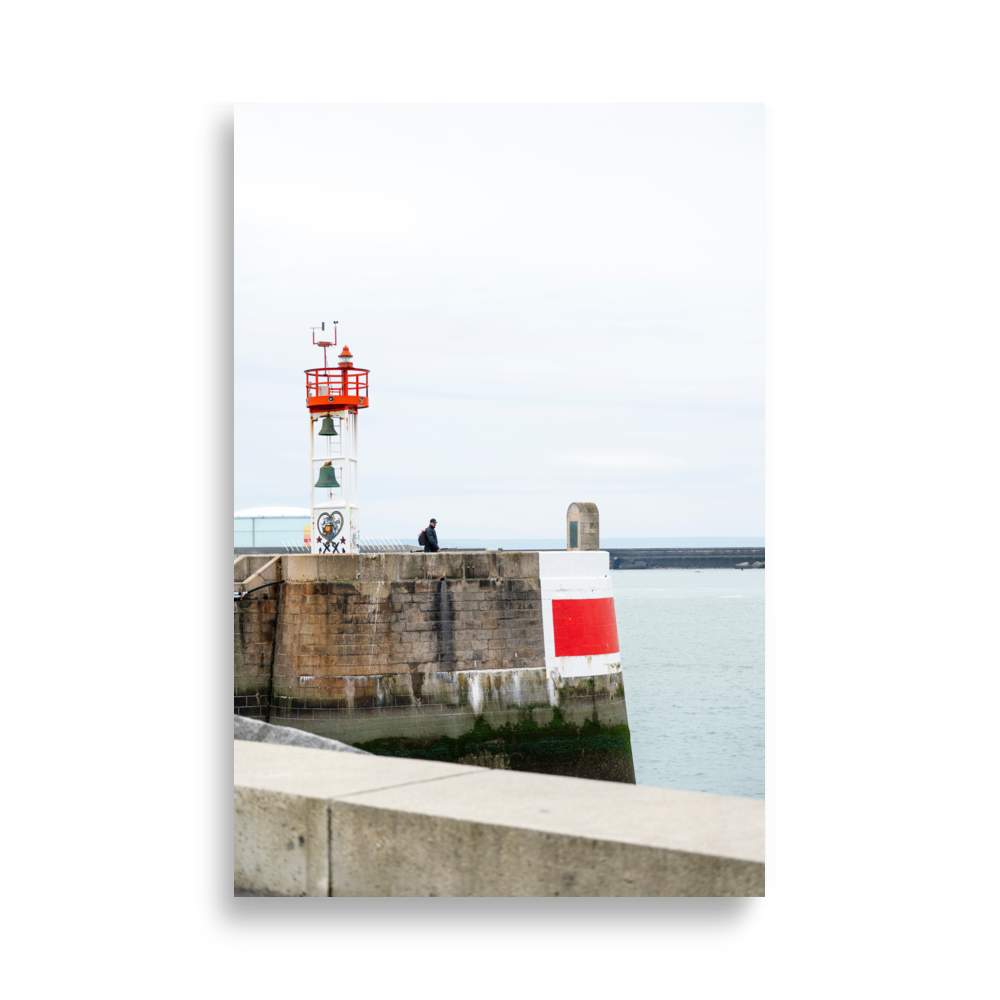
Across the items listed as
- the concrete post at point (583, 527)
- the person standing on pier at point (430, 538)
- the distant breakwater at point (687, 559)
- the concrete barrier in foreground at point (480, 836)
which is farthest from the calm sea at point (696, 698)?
the distant breakwater at point (687, 559)

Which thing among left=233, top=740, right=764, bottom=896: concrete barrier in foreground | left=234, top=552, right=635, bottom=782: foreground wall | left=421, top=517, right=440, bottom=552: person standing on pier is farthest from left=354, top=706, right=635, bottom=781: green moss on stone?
left=233, top=740, right=764, bottom=896: concrete barrier in foreground

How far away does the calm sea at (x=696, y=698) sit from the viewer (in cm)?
2314

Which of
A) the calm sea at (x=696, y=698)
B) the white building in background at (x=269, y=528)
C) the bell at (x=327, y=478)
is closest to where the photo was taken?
the bell at (x=327, y=478)

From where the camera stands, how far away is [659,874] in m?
2.48

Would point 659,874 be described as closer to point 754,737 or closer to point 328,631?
point 328,631

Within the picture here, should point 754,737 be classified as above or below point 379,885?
below

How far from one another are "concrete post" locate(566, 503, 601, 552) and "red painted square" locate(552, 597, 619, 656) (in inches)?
46.5

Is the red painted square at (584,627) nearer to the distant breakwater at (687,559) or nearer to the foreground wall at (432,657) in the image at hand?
the foreground wall at (432,657)

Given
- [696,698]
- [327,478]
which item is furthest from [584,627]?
[696,698]

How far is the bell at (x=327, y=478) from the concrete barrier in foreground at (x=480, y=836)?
16.9m

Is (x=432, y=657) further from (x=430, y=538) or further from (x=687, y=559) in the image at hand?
(x=687, y=559)

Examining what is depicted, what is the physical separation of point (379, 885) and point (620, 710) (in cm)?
1443

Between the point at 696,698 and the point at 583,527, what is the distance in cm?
1867

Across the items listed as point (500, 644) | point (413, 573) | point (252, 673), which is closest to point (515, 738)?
point (500, 644)
